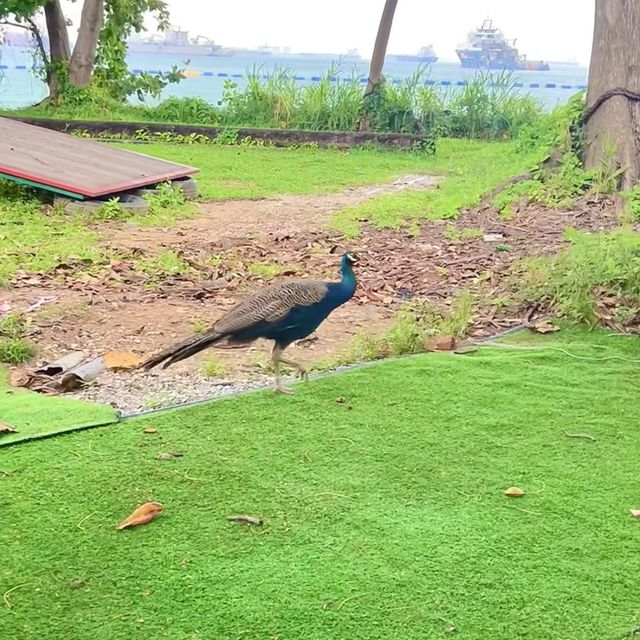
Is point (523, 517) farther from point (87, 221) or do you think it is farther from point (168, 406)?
point (87, 221)

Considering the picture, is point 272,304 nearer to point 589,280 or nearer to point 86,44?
point 589,280

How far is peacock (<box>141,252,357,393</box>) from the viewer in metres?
3.74

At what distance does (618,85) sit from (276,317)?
230 inches

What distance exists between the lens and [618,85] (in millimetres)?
8242

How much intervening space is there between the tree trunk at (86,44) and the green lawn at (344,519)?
13.0m

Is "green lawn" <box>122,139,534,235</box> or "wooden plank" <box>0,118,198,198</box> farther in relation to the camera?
"green lawn" <box>122,139,534,235</box>

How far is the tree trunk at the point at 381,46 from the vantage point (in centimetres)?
1418

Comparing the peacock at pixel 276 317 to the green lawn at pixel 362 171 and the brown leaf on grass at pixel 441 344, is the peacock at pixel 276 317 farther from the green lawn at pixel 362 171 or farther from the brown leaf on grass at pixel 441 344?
the green lawn at pixel 362 171

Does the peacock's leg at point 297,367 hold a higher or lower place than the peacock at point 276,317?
lower

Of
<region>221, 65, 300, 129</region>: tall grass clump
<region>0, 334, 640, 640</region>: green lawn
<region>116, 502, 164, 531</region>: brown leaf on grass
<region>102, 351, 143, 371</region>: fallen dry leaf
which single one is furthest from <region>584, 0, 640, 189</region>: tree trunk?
<region>221, 65, 300, 129</region>: tall grass clump

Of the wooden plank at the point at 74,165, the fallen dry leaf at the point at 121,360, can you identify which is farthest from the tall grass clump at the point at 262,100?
the fallen dry leaf at the point at 121,360

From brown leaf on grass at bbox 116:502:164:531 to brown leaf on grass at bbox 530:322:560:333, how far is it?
266 centimetres

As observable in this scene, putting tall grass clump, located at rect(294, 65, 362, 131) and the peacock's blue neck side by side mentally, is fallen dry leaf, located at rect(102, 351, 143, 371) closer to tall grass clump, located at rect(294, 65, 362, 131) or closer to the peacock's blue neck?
the peacock's blue neck

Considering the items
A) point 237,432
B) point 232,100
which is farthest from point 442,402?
point 232,100
